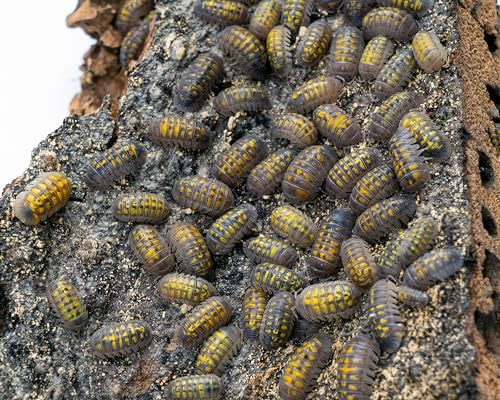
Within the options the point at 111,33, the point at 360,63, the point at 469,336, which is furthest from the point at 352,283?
the point at 111,33

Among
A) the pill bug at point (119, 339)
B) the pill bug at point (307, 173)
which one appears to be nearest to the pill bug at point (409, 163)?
the pill bug at point (307, 173)

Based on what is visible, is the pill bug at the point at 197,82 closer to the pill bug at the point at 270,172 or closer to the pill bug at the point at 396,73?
the pill bug at the point at 270,172

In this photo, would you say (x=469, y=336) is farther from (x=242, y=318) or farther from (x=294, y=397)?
(x=242, y=318)

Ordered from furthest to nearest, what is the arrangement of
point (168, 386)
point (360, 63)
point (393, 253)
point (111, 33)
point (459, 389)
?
point (111, 33) < point (360, 63) < point (168, 386) < point (393, 253) < point (459, 389)

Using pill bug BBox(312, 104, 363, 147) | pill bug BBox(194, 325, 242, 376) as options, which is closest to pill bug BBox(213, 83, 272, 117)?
pill bug BBox(312, 104, 363, 147)

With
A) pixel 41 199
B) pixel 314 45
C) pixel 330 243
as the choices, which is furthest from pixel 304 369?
pixel 314 45

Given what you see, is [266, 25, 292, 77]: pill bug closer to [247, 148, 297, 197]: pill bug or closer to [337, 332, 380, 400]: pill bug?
[247, 148, 297, 197]: pill bug

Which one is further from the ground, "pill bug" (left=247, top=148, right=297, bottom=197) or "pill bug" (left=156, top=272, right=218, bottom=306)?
"pill bug" (left=247, top=148, right=297, bottom=197)

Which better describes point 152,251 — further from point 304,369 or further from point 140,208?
point 304,369
